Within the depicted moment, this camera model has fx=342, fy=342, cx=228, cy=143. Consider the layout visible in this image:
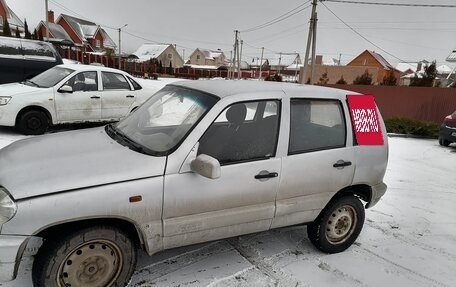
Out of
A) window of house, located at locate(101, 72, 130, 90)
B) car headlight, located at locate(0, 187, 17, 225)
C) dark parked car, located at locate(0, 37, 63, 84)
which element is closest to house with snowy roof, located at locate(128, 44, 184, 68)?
dark parked car, located at locate(0, 37, 63, 84)

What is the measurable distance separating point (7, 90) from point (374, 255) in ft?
23.3

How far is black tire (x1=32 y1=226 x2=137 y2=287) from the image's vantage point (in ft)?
7.59

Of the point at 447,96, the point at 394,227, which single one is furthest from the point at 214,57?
the point at 394,227

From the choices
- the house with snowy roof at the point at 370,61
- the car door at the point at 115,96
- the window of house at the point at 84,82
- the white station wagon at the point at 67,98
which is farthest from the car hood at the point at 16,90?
the house with snowy roof at the point at 370,61

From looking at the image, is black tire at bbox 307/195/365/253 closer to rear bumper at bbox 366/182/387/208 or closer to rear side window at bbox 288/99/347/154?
rear bumper at bbox 366/182/387/208

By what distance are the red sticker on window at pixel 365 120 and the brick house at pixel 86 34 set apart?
53.5m

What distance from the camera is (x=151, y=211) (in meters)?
2.49

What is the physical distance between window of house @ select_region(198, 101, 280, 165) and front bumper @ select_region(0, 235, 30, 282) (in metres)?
1.32

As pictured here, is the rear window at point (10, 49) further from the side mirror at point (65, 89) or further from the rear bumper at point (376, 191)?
the rear bumper at point (376, 191)

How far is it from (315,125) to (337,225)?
111 centimetres

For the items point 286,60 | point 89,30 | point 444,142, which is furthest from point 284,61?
point 444,142

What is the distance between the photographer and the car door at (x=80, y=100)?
723cm

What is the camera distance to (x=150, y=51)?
69250 mm

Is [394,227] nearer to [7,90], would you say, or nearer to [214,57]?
[7,90]
